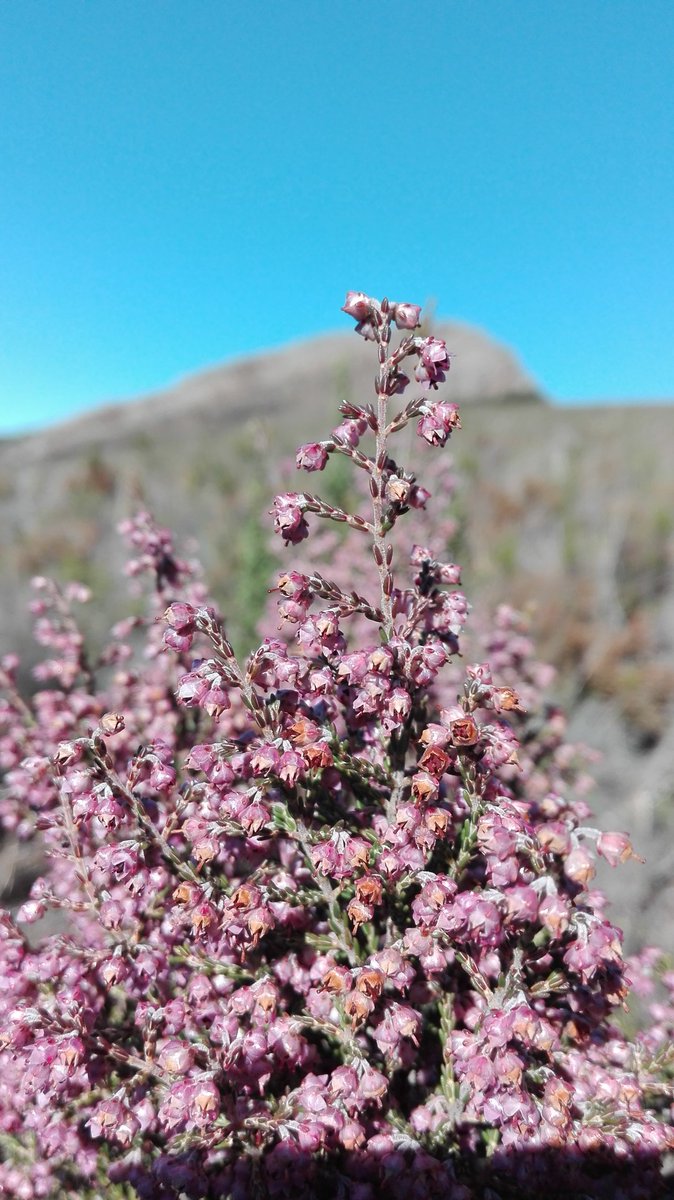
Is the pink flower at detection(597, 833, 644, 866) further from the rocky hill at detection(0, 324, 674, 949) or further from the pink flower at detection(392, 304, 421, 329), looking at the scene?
the rocky hill at detection(0, 324, 674, 949)

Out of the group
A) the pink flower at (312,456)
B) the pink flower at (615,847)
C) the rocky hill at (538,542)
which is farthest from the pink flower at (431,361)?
the rocky hill at (538,542)

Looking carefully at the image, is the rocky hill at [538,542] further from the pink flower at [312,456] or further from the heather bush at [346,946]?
the heather bush at [346,946]

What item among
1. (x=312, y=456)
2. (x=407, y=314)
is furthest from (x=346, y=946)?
(x=407, y=314)

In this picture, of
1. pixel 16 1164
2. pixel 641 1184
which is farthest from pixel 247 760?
pixel 16 1164

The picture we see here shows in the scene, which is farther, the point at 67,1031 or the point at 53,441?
the point at 53,441

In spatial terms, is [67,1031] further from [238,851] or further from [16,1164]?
[16,1164]
